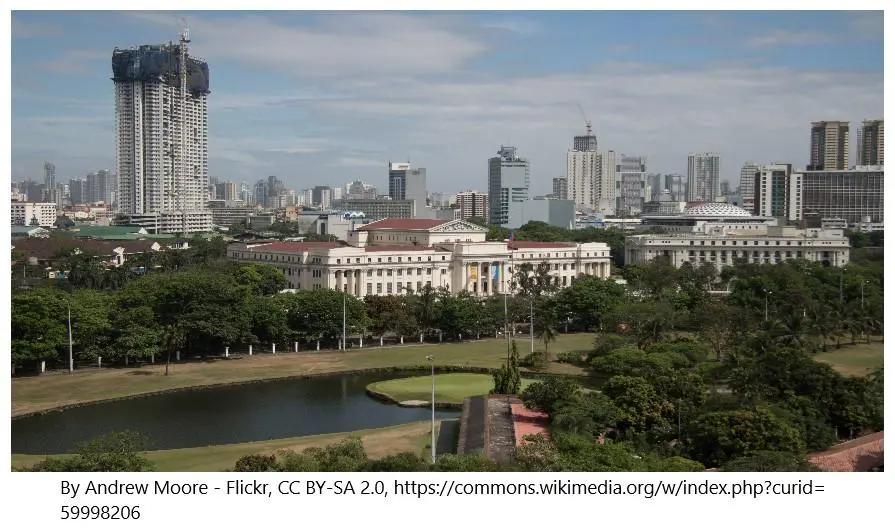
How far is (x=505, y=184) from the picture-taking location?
10412 cm

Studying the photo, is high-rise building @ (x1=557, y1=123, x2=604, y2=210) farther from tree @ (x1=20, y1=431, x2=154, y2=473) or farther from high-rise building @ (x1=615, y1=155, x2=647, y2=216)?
tree @ (x1=20, y1=431, x2=154, y2=473)

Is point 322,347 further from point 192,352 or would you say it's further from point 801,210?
point 801,210

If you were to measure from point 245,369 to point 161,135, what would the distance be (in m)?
60.3

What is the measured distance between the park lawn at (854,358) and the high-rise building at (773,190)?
55.6 meters

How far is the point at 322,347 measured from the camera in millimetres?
29016

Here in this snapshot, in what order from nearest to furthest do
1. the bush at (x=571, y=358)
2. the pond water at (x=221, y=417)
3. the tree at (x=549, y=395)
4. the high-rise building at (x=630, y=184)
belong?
the tree at (x=549, y=395) → the pond water at (x=221, y=417) → the bush at (x=571, y=358) → the high-rise building at (x=630, y=184)

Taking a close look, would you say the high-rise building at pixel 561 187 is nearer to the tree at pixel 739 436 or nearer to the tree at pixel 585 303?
the tree at pixel 585 303

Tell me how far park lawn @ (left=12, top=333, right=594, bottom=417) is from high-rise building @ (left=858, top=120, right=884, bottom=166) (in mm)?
56269

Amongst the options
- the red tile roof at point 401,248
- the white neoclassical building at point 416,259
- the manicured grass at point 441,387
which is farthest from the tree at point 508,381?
the red tile roof at point 401,248

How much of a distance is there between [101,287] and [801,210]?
59.2 metres

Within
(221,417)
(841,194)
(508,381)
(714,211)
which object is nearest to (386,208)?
(714,211)

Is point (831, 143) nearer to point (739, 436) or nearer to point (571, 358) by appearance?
point (571, 358)

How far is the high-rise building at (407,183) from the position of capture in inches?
4542
